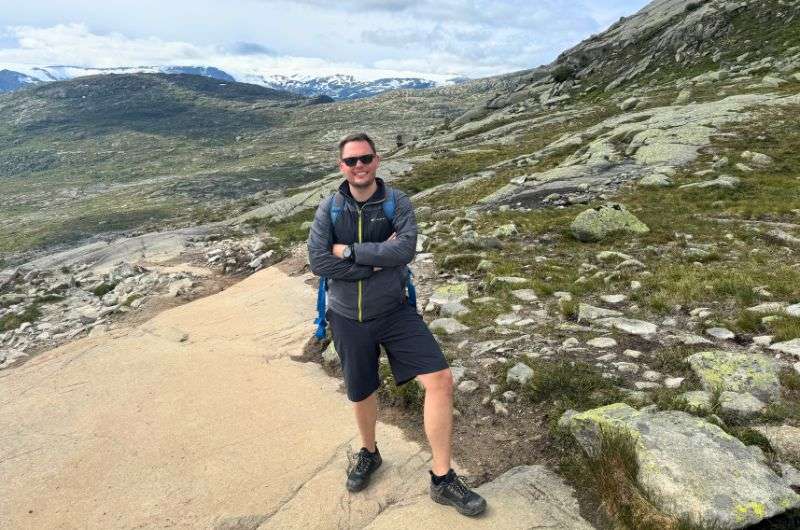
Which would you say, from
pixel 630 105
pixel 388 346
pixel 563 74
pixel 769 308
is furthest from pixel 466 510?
pixel 563 74

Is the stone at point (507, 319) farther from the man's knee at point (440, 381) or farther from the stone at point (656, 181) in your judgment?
the stone at point (656, 181)

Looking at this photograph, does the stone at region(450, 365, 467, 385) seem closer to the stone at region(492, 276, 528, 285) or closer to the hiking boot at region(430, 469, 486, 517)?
the hiking boot at region(430, 469, 486, 517)

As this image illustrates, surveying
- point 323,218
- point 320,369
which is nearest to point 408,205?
point 323,218

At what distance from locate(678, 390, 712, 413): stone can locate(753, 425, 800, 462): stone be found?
0.54 m

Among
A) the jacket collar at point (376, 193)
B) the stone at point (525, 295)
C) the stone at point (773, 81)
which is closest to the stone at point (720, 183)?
the stone at point (525, 295)

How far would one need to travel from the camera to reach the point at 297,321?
12.4 metres

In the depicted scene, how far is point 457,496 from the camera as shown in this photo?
17.3ft

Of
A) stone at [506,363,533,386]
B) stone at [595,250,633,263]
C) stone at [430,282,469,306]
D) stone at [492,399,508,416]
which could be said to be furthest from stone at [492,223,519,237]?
stone at [492,399,508,416]

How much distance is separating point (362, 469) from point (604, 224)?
490 inches

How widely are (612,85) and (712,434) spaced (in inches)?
2840

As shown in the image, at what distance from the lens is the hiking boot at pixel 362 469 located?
599cm

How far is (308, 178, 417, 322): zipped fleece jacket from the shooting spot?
5512 millimetres

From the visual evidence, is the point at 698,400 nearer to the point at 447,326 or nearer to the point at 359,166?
the point at 447,326

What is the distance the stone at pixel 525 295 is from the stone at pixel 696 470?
5206 millimetres
